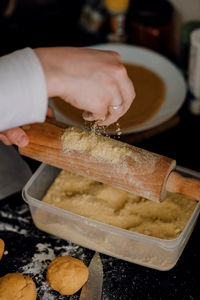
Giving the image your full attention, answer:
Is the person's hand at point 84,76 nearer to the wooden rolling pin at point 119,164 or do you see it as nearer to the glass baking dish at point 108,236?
the wooden rolling pin at point 119,164

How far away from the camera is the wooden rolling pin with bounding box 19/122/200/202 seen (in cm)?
88

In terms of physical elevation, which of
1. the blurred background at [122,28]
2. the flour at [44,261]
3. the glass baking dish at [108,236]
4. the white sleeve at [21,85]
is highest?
the white sleeve at [21,85]

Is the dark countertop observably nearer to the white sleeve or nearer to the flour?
the flour

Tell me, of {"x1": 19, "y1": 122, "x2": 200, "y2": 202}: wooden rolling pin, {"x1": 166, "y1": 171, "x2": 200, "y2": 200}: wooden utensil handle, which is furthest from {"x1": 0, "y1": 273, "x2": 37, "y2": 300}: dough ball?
{"x1": 166, "y1": 171, "x2": 200, "y2": 200}: wooden utensil handle

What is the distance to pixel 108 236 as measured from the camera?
3.12 ft

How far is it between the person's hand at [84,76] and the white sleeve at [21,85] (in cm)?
2

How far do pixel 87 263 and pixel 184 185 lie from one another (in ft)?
1.04

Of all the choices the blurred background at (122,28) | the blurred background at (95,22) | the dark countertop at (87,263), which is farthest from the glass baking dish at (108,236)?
the blurred background at (95,22)

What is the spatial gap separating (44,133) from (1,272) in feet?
1.18

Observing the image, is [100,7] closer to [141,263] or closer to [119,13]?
[119,13]

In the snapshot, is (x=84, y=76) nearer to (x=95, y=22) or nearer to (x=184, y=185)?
(x=184, y=185)

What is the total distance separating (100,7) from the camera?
→ 1.70 meters

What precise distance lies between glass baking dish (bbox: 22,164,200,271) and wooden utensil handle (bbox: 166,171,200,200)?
0.08 meters

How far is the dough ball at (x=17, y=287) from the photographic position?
2.83ft
